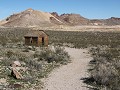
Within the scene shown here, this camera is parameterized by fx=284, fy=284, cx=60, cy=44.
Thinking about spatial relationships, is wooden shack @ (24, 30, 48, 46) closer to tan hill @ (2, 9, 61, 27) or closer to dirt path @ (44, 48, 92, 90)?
dirt path @ (44, 48, 92, 90)

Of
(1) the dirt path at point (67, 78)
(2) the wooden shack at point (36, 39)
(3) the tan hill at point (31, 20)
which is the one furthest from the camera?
(3) the tan hill at point (31, 20)

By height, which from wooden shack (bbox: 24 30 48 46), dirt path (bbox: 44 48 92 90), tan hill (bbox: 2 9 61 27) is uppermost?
tan hill (bbox: 2 9 61 27)

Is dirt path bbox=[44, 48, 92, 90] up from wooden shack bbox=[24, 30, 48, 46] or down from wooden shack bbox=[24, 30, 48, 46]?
down

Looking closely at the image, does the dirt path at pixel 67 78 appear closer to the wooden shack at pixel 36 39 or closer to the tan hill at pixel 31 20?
the wooden shack at pixel 36 39

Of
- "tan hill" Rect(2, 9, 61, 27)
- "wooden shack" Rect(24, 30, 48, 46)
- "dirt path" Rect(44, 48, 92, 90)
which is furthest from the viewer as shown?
"tan hill" Rect(2, 9, 61, 27)

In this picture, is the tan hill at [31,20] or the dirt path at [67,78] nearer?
the dirt path at [67,78]

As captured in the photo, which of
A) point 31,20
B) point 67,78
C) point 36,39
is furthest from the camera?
point 31,20

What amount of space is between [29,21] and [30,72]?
13276 centimetres

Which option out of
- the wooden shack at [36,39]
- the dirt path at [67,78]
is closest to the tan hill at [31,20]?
the wooden shack at [36,39]

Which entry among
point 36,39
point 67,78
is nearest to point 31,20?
point 36,39

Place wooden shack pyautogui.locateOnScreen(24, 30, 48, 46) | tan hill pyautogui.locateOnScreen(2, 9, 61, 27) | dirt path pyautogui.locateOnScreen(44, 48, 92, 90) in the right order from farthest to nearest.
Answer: tan hill pyautogui.locateOnScreen(2, 9, 61, 27) → wooden shack pyautogui.locateOnScreen(24, 30, 48, 46) → dirt path pyautogui.locateOnScreen(44, 48, 92, 90)

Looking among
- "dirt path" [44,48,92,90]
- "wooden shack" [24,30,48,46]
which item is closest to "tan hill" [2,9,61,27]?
"wooden shack" [24,30,48,46]

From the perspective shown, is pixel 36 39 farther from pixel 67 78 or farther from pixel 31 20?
pixel 31 20

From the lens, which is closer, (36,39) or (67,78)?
(67,78)
